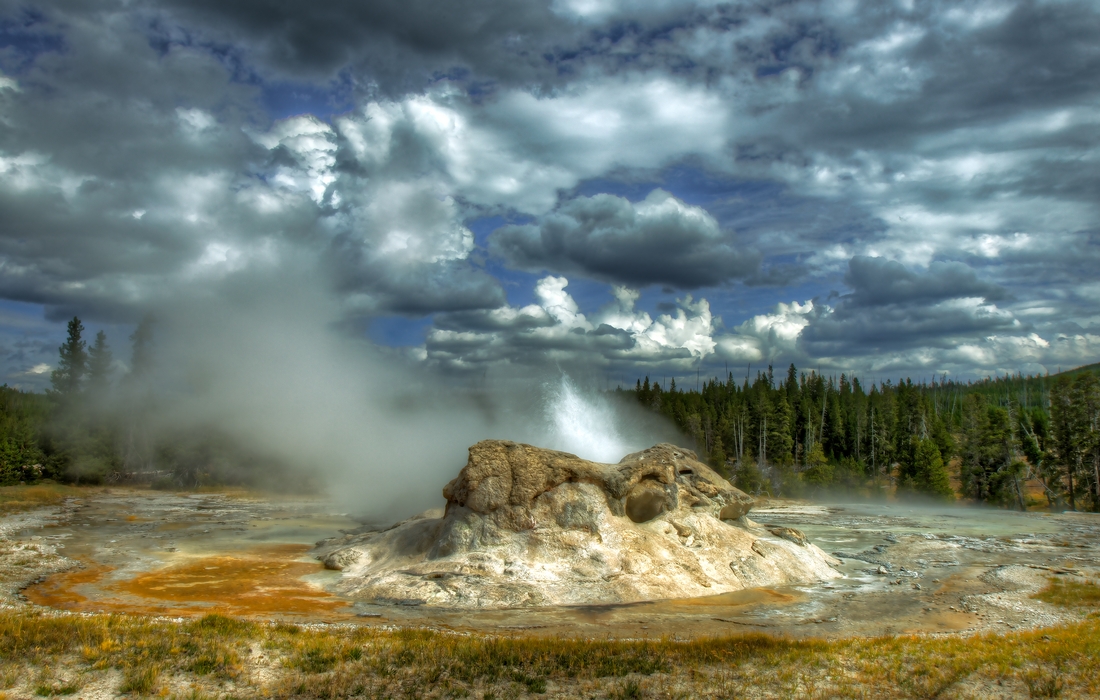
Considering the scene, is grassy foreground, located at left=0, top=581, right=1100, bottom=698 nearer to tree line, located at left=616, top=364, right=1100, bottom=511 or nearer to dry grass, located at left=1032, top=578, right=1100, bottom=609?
dry grass, located at left=1032, top=578, right=1100, bottom=609

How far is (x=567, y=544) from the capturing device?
2023 cm

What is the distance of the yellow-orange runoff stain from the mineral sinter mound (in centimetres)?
155

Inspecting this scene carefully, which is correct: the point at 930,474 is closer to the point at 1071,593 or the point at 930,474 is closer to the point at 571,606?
the point at 1071,593

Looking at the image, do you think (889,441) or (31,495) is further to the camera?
(889,441)

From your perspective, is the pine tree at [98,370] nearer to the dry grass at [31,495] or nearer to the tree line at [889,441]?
the dry grass at [31,495]

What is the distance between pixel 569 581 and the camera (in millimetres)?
19109

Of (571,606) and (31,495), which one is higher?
(571,606)

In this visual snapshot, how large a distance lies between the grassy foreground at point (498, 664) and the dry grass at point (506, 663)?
28 millimetres

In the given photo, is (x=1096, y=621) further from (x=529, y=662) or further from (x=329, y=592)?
(x=329, y=592)

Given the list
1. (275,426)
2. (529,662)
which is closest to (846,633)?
(529,662)

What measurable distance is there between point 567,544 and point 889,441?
74.4m

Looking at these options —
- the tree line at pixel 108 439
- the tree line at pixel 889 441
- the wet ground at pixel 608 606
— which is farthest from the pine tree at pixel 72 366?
the tree line at pixel 889 441

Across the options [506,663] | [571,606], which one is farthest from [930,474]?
[506,663]

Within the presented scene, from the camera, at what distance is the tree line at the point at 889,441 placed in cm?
5769
